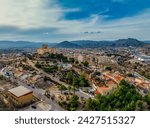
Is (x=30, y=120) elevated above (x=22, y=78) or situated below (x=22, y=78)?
above

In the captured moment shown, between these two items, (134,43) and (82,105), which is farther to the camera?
(134,43)

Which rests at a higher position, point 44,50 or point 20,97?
point 44,50

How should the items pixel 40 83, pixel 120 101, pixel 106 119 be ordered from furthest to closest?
1. pixel 40 83
2. pixel 120 101
3. pixel 106 119

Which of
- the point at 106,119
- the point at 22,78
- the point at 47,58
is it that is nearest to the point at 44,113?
the point at 106,119

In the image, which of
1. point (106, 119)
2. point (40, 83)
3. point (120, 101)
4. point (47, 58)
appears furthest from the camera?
point (47, 58)

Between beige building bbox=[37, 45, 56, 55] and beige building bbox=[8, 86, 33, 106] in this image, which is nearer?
beige building bbox=[8, 86, 33, 106]

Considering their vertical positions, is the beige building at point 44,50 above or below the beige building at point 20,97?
above

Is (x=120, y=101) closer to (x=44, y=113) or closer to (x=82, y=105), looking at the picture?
(x=82, y=105)

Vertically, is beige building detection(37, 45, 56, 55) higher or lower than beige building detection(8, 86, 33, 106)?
higher

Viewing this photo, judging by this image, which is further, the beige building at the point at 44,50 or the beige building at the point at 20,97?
the beige building at the point at 44,50

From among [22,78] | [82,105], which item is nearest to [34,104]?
[82,105]

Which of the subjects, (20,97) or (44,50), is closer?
(20,97)
